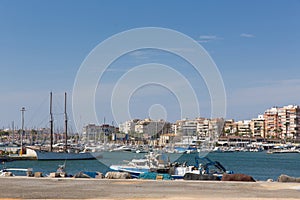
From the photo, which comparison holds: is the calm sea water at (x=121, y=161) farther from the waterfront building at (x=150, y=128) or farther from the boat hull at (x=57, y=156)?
the waterfront building at (x=150, y=128)

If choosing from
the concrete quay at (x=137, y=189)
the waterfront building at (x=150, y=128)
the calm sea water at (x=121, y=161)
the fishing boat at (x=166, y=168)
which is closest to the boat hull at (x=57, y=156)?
the calm sea water at (x=121, y=161)

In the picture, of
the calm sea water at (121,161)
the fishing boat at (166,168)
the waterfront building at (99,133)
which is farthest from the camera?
the waterfront building at (99,133)

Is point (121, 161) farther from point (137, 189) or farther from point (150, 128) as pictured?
point (137, 189)

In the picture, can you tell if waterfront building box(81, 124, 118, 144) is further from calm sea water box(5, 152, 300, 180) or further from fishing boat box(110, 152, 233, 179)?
fishing boat box(110, 152, 233, 179)

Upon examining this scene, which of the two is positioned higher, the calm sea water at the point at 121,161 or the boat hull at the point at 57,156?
the boat hull at the point at 57,156

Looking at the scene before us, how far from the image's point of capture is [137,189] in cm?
1988

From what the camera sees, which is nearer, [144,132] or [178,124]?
[144,132]

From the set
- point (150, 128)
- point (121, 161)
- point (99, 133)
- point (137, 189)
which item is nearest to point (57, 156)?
point (99, 133)

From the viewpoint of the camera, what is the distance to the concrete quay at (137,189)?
58.2ft

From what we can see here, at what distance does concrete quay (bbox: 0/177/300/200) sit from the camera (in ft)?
58.2

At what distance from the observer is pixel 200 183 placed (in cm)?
2241

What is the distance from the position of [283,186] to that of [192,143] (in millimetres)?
103588

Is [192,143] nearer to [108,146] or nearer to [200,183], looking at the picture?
[108,146]

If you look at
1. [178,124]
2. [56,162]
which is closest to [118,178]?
[178,124]
